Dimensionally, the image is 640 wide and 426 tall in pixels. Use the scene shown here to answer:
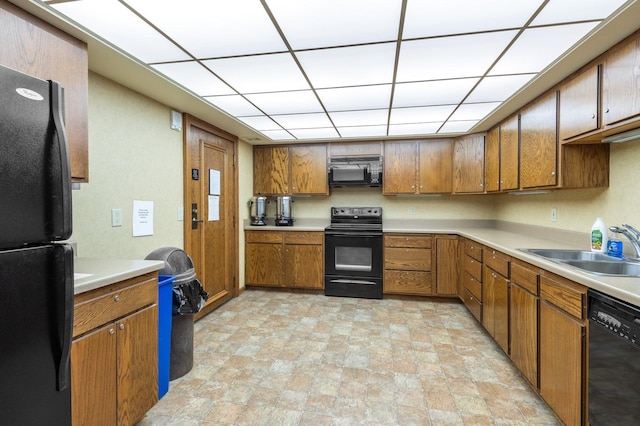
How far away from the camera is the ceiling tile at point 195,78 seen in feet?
6.75

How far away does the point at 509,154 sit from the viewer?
10.0 ft

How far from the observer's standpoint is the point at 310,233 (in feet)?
13.8

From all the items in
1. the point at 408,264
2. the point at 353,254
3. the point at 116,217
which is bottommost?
the point at 408,264

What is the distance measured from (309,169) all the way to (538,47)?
304cm

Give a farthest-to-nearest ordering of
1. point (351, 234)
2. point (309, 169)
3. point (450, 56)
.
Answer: point (309, 169), point (351, 234), point (450, 56)

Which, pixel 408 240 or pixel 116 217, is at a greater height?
pixel 116 217

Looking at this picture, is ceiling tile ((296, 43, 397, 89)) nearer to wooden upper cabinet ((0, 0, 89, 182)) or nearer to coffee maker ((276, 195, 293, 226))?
wooden upper cabinet ((0, 0, 89, 182))

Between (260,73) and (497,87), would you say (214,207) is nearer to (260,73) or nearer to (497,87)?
(260,73)

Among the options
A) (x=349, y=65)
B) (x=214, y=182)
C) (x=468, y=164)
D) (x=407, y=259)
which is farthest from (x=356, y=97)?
(x=407, y=259)

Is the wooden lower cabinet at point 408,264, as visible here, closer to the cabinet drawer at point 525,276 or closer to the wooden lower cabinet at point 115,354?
the cabinet drawer at point 525,276

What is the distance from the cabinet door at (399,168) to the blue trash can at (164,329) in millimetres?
3071

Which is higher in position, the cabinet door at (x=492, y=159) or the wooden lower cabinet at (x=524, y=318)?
the cabinet door at (x=492, y=159)

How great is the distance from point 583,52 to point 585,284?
1.36m

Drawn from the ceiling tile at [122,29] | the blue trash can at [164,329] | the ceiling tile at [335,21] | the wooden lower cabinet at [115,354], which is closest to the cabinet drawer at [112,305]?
the wooden lower cabinet at [115,354]
